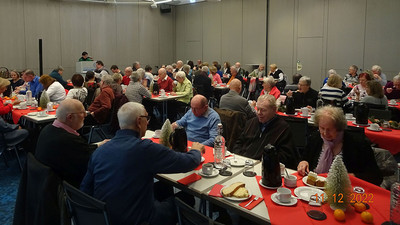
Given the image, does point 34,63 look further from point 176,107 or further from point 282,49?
point 282,49

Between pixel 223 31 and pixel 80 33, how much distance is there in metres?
6.02

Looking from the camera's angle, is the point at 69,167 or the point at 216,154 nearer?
the point at 69,167

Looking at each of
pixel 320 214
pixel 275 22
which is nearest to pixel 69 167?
pixel 320 214

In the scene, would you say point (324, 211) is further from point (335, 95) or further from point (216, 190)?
point (335, 95)

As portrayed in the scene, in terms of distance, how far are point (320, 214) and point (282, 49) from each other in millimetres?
11970

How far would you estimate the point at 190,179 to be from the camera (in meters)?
2.57

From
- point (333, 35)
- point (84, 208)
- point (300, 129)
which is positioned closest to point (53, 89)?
point (300, 129)

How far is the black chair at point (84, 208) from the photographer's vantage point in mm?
1974

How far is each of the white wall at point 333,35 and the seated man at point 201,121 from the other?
926 cm

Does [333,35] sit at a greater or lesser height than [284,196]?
greater

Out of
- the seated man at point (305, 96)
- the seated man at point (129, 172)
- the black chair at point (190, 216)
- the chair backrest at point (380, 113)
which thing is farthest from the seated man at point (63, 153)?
the seated man at point (305, 96)

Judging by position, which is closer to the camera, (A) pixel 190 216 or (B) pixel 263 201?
(A) pixel 190 216

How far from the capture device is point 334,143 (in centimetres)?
278

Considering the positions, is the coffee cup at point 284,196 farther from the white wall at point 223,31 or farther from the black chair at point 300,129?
the white wall at point 223,31
